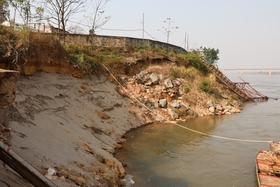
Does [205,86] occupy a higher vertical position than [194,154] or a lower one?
higher

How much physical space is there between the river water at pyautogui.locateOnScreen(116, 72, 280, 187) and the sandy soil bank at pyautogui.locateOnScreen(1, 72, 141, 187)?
2.62 ft

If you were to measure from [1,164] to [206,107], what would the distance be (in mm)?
15752

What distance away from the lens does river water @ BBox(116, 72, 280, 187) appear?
7859 millimetres

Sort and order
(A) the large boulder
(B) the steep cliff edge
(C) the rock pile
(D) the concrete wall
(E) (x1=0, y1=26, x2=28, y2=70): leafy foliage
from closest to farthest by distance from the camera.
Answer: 1. (B) the steep cliff edge
2. (E) (x1=0, y1=26, x2=28, y2=70): leafy foliage
3. (C) the rock pile
4. (A) the large boulder
5. (D) the concrete wall

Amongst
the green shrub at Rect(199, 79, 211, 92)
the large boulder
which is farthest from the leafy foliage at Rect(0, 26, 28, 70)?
the green shrub at Rect(199, 79, 211, 92)

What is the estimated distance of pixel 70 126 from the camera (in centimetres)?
917

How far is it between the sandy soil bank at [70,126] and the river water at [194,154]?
799 millimetres

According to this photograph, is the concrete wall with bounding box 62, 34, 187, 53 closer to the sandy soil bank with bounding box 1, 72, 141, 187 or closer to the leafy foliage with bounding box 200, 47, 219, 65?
the sandy soil bank with bounding box 1, 72, 141, 187

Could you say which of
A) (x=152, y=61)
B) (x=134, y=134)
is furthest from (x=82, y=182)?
(x=152, y=61)

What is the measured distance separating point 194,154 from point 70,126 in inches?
187

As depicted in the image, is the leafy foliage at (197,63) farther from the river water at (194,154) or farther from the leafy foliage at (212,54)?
the leafy foliage at (212,54)

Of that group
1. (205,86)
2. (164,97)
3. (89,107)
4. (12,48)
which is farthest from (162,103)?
(12,48)

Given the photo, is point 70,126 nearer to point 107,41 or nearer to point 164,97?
point 164,97

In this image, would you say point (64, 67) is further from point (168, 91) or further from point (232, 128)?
point (232, 128)
